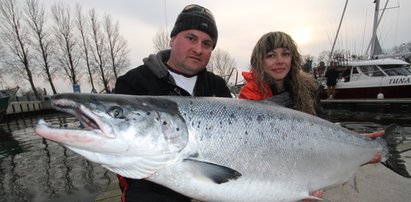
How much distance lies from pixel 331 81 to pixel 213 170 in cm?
1858

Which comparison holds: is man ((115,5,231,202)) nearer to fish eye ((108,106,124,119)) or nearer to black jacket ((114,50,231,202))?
black jacket ((114,50,231,202))

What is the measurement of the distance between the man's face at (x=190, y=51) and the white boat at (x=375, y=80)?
1608cm

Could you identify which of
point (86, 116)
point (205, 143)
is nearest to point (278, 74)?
point (205, 143)

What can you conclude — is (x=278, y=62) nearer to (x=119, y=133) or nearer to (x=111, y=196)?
(x=119, y=133)

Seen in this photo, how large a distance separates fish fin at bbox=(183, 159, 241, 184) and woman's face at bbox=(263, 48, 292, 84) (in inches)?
74.2

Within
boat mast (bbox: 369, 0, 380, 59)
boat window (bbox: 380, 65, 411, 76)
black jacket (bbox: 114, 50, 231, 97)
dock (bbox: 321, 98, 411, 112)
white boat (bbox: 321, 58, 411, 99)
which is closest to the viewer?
black jacket (bbox: 114, 50, 231, 97)

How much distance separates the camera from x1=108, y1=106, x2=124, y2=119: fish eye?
69.9 inches

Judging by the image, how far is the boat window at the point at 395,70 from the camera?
1642cm

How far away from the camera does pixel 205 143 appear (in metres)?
1.97

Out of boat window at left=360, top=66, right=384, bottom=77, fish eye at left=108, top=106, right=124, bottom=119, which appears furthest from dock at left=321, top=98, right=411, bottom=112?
fish eye at left=108, top=106, right=124, bottom=119

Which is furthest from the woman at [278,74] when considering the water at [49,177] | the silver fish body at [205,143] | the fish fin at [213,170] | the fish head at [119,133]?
the water at [49,177]

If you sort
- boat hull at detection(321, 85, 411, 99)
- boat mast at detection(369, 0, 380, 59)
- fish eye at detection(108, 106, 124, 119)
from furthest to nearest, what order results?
boat mast at detection(369, 0, 380, 59) < boat hull at detection(321, 85, 411, 99) < fish eye at detection(108, 106, 124, 119)

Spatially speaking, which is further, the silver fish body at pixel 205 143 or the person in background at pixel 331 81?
the person in background at pixel 331 81

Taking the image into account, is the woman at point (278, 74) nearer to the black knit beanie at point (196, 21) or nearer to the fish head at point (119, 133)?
the black knit beanie at point (196, 21)
